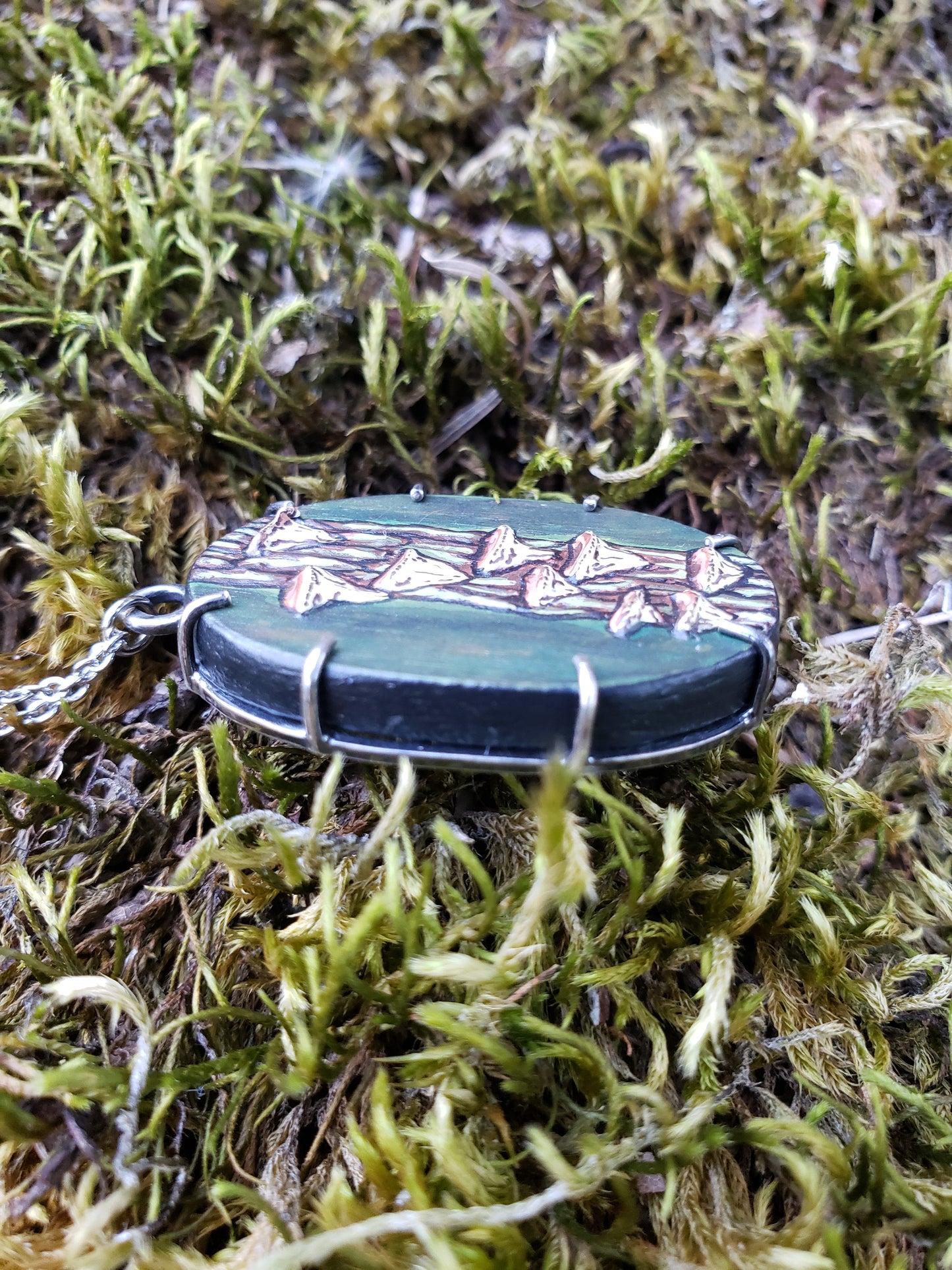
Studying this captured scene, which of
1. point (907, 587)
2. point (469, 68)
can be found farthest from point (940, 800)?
point (469, 68)

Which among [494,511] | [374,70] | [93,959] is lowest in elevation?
[93,959]

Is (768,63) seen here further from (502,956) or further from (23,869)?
(23,869)

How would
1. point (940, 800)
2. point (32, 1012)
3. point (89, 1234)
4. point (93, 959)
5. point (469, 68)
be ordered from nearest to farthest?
point (89, 1234), point (32, 1012), point (93, 959), point (940, 800), point (469, 68)

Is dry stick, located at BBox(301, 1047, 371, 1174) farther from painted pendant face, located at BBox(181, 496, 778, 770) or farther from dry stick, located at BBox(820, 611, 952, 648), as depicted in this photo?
dry stick, located at BBox(820, 611, 952, 648)

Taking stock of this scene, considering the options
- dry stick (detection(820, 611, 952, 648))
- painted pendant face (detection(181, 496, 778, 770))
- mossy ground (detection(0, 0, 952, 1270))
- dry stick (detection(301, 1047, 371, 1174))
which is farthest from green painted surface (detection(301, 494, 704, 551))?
dry stick (detection(301, 1047, 371, 1174))

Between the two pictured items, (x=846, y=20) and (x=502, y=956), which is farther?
(x=846, y=20)

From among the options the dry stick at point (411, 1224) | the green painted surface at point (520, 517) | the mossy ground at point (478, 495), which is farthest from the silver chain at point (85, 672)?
the dry stick at point (411, 1224)

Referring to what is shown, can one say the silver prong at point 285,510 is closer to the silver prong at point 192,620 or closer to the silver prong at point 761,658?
the silver prong at point 192,620

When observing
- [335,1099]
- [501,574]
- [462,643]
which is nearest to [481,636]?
[462,643]
